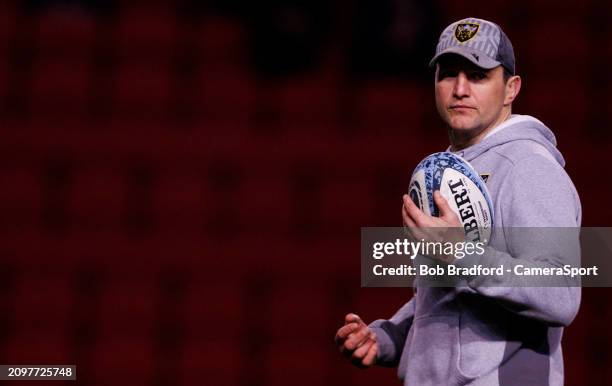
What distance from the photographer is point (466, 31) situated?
1.09m

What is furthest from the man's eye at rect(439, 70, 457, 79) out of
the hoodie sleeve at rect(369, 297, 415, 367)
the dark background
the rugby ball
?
the dark background

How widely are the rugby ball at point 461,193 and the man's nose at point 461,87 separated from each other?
0.42ft

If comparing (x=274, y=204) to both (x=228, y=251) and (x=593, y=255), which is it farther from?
(x=593, y=255)

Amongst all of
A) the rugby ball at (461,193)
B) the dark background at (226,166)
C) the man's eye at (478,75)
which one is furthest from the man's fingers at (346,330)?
the dark background at (226,166)

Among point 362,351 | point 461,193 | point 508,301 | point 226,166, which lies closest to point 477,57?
point 461,193

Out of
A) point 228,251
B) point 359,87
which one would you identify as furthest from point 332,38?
point 228,251

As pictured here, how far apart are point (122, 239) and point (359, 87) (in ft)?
2.90

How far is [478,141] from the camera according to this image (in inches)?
43.0

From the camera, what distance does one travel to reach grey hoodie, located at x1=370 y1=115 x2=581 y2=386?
0.93m

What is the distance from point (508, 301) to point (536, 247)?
7 centimetres

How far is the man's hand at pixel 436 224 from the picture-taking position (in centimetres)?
91

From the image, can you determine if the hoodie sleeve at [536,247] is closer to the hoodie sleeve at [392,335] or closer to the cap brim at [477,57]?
the cap brim at [477,57]

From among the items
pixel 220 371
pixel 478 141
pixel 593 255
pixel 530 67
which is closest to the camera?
pixel 478 141

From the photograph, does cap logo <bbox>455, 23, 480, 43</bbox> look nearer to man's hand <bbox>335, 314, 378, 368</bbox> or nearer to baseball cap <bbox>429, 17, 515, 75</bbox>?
baseball cap <bbox>429, 17, 515, 75</bbox>
